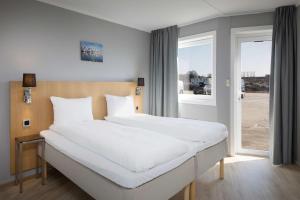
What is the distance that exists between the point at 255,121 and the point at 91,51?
310cm

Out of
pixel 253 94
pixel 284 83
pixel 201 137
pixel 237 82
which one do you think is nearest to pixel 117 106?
pixel 201 137

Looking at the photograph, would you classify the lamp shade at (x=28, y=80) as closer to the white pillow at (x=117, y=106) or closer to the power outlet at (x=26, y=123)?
the power outlet at (x=26, y=123)

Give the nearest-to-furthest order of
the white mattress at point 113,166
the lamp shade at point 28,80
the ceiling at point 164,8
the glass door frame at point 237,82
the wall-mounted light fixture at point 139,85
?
1. the white mattress at point 113,166
2. the lamp shade at point 28,80
3. the ceiling at point 164,8
4. the glass door frame at point 237,82
5. the wall-mounted light fixture at point 139,85

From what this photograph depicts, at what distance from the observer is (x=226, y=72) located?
139 inches

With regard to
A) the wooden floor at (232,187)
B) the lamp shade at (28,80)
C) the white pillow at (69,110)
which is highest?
the lamp shade at (28,80)

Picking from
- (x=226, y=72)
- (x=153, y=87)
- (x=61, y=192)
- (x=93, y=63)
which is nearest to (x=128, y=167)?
(x=61, y=192)

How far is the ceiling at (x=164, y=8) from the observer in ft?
9.66

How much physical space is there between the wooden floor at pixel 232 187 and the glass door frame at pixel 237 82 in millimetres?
602

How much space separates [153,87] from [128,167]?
9.83 ft

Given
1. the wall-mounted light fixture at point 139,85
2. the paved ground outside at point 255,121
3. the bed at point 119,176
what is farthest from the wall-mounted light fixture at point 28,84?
the paved ground outside at point 255,121

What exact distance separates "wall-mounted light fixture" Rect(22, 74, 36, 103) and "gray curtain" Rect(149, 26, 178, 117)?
7.92 ft

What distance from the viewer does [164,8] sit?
3.19m

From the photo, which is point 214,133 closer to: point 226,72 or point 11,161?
point 226,72

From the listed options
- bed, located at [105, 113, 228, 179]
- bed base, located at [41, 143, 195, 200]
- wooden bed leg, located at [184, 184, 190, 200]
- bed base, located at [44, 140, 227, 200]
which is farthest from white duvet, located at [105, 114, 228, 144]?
wooden bed leg, located at [184, 184, 190, 200]
